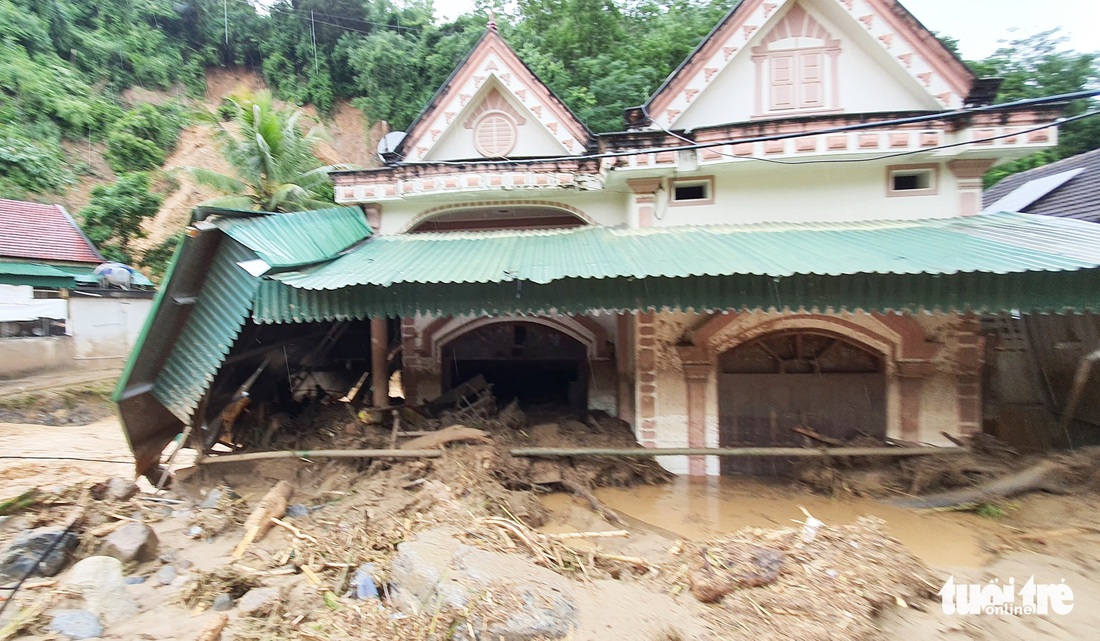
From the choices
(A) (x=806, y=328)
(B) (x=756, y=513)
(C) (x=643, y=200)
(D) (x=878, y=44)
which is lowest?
(B) (x=756, y=513)

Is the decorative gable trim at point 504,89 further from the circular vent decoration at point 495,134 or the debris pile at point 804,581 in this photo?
the debris pile at point 804,581

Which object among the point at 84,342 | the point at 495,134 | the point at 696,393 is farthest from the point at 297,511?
the point at 84,342

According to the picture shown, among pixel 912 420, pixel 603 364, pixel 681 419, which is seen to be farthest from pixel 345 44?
pixel 912 420

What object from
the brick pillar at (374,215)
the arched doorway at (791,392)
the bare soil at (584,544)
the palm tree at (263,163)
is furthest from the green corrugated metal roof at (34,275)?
the arched doorway at (791,392)

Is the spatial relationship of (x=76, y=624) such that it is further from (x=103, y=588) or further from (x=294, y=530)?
(x=294, y=530)

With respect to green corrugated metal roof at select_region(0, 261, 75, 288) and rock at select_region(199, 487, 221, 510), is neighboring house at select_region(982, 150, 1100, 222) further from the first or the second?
green corrugated metal roof at select_region(0, 261, 75, 288)

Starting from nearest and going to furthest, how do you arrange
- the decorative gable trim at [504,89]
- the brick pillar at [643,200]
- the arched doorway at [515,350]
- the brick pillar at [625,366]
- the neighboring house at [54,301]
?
the brick pillar at [643,200], the brick pillar at [625,366], the decorative gable trim at [504,89], the arched doorway at [515,350], the neighboring house at [54,301]

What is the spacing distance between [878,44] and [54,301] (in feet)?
63.0

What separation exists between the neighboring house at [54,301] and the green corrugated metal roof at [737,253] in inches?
495

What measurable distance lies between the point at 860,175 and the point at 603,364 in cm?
444

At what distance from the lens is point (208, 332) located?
5.42 metres

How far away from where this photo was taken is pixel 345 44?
24.5m

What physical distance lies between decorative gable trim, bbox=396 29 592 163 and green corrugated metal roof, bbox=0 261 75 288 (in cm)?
1313

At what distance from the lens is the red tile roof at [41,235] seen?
546 inches
